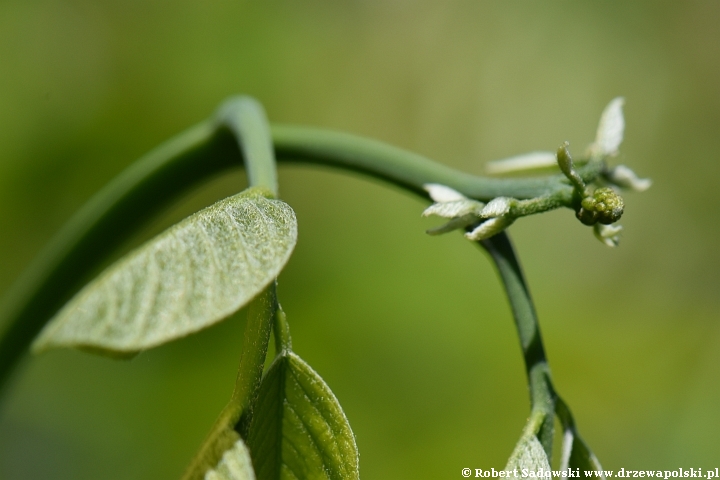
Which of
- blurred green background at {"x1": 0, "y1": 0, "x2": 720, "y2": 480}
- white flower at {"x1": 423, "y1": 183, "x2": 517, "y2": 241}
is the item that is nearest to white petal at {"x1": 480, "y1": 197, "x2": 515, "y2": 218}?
white flower at {"x1": 423, "y1": 183, "x2": 517, "y2": 241}

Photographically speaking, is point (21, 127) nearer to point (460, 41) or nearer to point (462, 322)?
point (462, 322)

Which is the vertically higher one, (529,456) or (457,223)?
(457,223)

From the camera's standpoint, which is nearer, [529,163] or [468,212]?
[468,212]

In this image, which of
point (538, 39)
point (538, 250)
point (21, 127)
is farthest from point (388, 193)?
point (21, 127)

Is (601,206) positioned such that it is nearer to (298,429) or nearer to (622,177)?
(622,177)

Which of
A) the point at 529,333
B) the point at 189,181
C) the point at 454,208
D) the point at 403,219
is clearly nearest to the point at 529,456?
the point at 529,333

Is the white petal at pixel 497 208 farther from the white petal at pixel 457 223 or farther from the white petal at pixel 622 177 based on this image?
the white petal at pixel 622 177
